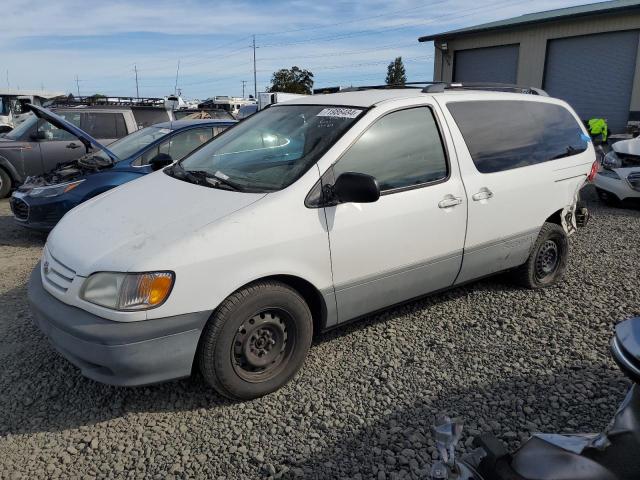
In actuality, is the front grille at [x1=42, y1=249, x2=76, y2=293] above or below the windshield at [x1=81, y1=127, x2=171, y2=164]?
below

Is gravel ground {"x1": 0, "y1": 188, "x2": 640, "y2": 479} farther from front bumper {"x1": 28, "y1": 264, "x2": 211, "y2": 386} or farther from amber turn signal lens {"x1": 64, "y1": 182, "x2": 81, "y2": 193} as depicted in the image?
amber turn signal lens {"x1": 64, "y1": 182, "x2": 81, "y2": 193}

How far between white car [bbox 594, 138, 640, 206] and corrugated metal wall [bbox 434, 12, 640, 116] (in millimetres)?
8237

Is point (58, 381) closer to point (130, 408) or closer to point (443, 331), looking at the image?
point (130, 408)

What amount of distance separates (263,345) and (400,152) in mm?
1581

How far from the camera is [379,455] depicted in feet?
8.59

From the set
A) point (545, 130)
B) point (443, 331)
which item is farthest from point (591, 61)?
point (443, 331)

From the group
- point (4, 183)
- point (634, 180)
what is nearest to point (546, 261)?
point (634, 180)

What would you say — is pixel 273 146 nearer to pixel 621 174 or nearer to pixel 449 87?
pixel 449 87

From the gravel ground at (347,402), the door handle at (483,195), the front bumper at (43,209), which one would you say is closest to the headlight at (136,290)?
the gravel ground at (347,402)

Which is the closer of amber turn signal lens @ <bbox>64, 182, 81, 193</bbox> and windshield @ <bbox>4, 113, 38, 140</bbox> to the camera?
amber turn signal lens @ <bbox>64, 182, 81, 193</bbox>

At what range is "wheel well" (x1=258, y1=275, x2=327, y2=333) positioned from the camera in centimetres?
309

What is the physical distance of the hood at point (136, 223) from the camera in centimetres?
276

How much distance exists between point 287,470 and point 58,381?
170cm

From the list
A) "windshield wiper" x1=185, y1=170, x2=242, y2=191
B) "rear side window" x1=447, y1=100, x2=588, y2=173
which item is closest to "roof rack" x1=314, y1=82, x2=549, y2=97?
"rear side window" x1=447, y1=100, x2=588, y2=173
